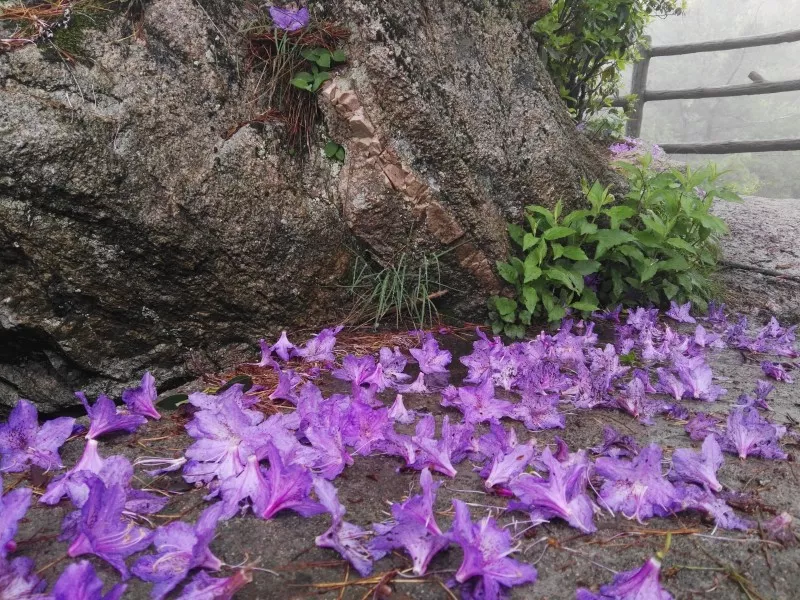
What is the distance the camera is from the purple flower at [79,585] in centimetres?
105

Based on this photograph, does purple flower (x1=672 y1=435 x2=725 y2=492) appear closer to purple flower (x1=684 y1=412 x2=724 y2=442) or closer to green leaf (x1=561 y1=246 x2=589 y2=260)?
purple flower (x1=684 y1=412 x2=724 y2=442)

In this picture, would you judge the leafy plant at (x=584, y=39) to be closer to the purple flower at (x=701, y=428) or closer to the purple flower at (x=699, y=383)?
the purple flower at (x=699, y=383)

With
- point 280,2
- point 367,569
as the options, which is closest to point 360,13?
point 280,2

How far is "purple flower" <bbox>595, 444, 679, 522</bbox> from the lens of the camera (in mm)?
1471

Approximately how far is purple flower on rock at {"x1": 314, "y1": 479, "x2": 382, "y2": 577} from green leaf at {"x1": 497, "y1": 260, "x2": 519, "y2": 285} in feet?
6.56

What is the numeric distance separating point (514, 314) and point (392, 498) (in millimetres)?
1722

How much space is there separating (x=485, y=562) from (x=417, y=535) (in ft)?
0.54

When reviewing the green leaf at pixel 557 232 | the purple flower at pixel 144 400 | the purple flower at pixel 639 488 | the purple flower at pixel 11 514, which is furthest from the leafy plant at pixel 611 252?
the purple flower at pixel 11 514

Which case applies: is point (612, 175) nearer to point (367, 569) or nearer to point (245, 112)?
point (245, 112)

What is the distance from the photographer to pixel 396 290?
9.89 ft

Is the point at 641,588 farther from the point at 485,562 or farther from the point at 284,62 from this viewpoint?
the point at 284,62

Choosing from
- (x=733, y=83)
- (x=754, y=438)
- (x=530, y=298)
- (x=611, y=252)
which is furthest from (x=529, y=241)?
(x=733, y=83)

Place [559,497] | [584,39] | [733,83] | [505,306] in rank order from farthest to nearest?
1. [733,83]
2. [584,39]
3. [505,306]
4. [559,497]

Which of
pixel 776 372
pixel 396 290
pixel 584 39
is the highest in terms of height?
pixel 584 39
